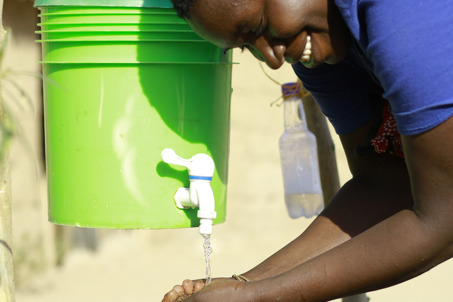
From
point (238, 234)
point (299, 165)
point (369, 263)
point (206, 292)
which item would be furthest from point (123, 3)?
point (238, 234)

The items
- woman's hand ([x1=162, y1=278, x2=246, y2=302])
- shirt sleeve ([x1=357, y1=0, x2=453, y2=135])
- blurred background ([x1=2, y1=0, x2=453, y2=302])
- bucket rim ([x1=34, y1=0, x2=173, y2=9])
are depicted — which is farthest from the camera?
blurred background ([x1=2, y1=0, x2=453, y2=302])

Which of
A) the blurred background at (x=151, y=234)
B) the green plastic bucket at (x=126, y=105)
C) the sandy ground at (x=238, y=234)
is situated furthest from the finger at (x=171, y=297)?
the sandy ground at (x=238, y=234)

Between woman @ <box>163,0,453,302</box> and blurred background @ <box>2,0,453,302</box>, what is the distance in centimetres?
296

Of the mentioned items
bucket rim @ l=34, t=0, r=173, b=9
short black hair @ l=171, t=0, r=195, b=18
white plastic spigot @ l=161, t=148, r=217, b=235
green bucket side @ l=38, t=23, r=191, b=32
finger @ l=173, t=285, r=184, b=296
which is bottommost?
finger @ l=173, t=285, r=184, b=296

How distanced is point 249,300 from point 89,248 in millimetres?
3709

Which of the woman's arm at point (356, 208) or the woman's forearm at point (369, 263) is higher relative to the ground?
the woman's arm at point (356, 208)

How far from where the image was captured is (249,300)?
1690mm

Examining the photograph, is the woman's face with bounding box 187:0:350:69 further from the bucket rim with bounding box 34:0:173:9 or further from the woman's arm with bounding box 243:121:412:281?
the woman's arm with bounding box 243:121:412:281

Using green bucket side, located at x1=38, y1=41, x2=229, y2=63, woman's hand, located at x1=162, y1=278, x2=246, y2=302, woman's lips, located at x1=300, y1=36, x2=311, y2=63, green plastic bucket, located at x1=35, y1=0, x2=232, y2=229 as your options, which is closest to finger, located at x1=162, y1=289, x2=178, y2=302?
woman's hand, located at x1=162, y1=278, x2=246, y2=302

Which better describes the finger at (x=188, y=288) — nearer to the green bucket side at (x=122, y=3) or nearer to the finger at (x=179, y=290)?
the finger at (x=179, y=290)

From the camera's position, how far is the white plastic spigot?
190 cm

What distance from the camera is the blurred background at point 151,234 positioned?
4.73 meters

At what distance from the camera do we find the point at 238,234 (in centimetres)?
557

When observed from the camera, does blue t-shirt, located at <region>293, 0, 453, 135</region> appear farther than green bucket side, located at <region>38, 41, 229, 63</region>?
No
